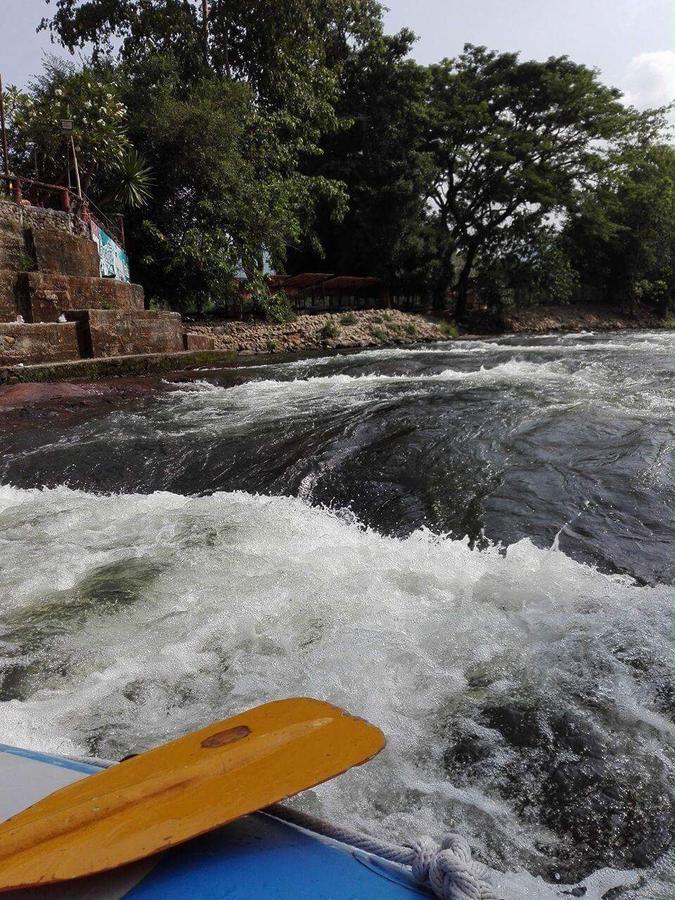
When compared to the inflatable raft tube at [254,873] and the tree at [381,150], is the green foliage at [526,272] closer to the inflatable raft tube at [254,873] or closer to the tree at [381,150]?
the tree at [381,150]

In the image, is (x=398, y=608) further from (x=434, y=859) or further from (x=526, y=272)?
(x=526, y=272)

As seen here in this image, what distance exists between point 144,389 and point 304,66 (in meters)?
14.9

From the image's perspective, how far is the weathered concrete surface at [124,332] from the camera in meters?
10.5

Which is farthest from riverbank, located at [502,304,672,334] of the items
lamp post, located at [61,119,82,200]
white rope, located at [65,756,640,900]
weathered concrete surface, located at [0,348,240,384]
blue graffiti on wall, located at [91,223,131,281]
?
white rope, located at [65,756,640,900]

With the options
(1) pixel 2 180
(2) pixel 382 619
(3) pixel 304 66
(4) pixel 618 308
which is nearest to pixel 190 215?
(1) pixel 2 180

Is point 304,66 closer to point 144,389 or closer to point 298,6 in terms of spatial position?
point 298,6

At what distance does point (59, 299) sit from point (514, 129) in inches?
837

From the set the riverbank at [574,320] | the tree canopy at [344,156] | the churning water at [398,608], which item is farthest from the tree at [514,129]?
the churning water at [398,608]

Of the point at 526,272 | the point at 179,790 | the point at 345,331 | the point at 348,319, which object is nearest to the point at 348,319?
the point at 348,319

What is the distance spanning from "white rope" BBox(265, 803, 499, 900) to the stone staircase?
1004 cm

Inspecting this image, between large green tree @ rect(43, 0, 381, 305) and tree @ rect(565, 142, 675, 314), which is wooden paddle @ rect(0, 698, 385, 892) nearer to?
large green tree @ rect(43, 0, 381, 305)

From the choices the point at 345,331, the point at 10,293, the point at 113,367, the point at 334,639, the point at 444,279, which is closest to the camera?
the point at 334,639

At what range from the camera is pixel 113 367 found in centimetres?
1051

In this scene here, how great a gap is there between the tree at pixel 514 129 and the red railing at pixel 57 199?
1375 centimetres
